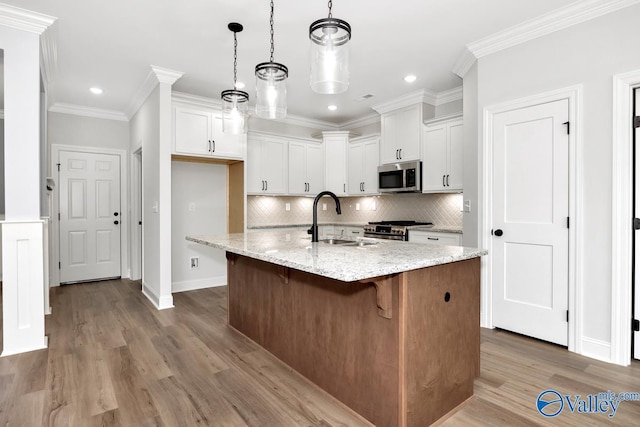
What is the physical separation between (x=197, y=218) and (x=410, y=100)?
11.1ft

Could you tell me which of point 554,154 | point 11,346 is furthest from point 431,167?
point 11,346

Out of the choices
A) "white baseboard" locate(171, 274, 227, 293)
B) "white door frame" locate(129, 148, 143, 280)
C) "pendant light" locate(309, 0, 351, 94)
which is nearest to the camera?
"pendant light" locate(309, 0, 351, 94)

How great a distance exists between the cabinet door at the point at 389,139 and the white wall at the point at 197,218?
2.38 metres

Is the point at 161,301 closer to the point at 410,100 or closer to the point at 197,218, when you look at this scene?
the point at 197,218

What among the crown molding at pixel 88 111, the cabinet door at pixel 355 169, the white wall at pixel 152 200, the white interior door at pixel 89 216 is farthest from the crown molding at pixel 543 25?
the white interior door at pixel 89 216

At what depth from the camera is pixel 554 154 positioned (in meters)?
2.86

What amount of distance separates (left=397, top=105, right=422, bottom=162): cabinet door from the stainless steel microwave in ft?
0.38

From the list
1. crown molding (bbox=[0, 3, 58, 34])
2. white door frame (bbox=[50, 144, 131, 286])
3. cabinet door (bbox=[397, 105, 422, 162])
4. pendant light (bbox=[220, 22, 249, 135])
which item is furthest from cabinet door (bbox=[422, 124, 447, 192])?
white door frame (bbox=[50, 144, 131, 286])

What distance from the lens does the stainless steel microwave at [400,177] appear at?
4740mm

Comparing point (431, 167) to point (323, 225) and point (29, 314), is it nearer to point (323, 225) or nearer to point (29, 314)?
point (323, 225)

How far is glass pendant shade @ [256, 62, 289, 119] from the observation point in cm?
249

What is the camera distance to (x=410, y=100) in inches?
188

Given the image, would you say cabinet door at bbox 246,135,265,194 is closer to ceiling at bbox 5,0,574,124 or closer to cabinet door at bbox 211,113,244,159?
cabinet door at bbox 211,113,244,159

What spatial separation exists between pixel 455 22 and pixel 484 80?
0.66 m
